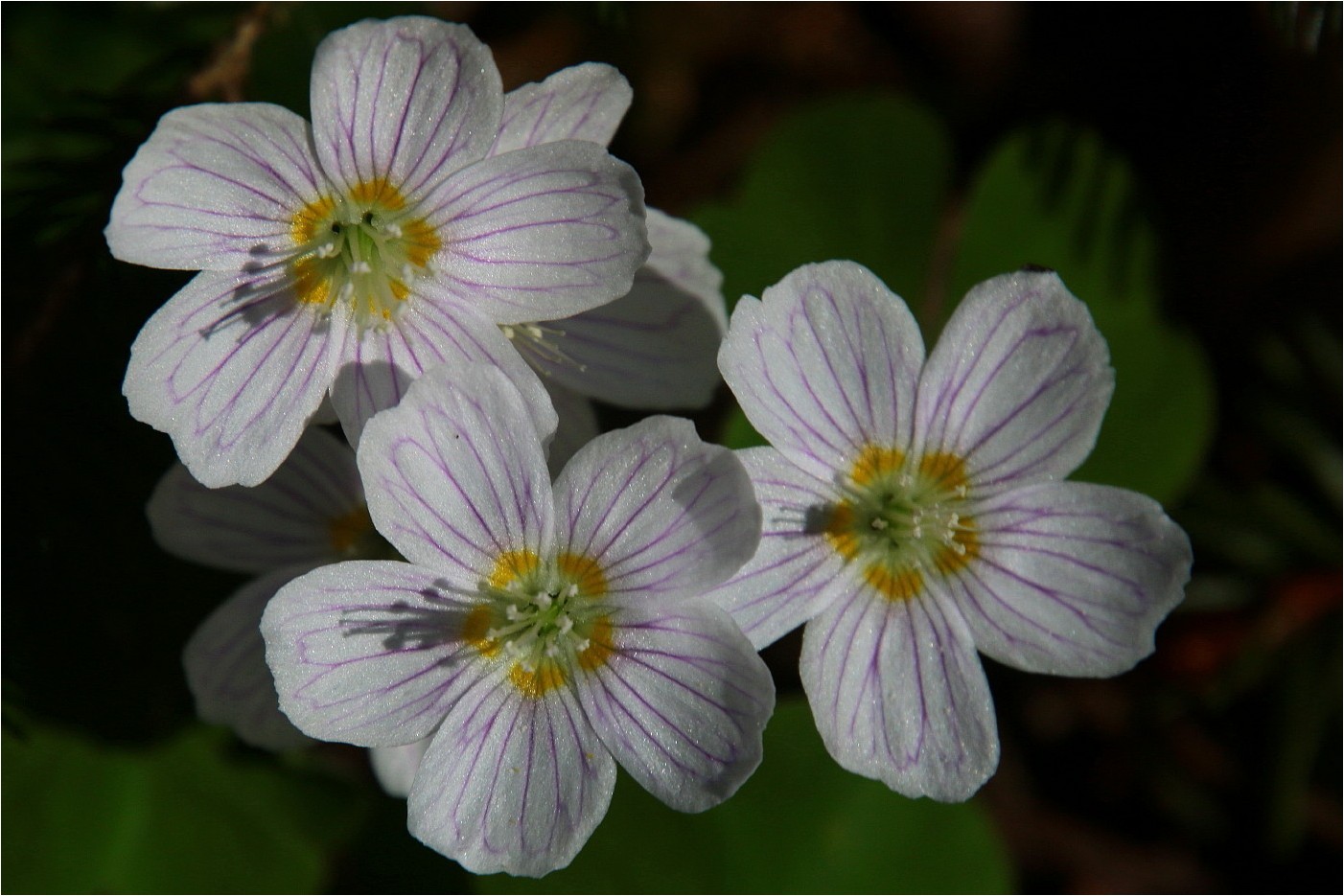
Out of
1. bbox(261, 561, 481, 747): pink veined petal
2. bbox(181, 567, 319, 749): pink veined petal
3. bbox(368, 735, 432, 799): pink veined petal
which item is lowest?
bbox(368, 735, 432, 799): pink veined petal

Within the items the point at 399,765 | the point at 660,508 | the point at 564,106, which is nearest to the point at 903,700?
the point at 660,508

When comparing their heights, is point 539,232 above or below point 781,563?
above

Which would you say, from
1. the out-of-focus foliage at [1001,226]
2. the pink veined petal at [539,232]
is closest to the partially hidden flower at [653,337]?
the pink veined petal at [539,232]

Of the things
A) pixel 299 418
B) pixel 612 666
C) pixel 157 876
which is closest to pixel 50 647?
pixel 157 876

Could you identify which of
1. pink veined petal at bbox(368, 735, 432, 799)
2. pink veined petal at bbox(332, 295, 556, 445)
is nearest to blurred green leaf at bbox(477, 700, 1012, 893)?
pink veined petal at bbox(368, 735, 432, 799)

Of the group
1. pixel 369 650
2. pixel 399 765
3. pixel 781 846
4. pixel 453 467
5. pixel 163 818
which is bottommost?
pixel 163 818

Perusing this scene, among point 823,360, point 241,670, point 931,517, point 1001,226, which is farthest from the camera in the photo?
point 1001,226

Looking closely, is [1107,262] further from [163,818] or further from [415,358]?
[163,818]

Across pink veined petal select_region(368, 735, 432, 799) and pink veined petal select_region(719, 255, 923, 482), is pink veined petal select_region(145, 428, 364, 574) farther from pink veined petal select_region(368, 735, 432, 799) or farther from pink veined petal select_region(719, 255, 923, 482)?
pink veined petal select_region(719, 255, 923, 482)
